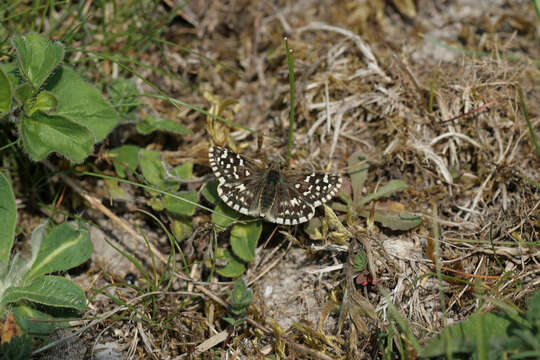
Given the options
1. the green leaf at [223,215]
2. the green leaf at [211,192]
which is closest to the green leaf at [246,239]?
the green leaf at [223,215]

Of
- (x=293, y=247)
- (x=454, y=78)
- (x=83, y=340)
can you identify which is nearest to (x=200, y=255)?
(x=293, y=247)

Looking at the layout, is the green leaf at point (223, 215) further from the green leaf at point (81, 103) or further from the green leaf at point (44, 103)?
the green leaf at point (44, 103)

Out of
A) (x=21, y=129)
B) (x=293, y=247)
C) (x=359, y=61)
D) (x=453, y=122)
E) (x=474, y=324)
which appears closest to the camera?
(x=474, y=324)

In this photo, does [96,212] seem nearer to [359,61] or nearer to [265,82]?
[265,82]

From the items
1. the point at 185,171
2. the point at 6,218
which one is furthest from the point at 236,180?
the point at 6,218

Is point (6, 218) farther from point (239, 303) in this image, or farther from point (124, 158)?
point (239, 303)

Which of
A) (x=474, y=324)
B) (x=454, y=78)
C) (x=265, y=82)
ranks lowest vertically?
(x=474, y=324)
